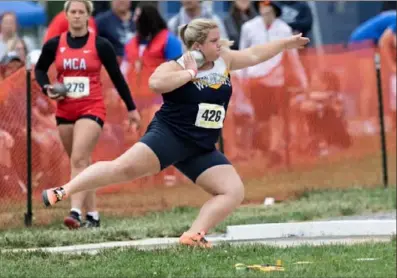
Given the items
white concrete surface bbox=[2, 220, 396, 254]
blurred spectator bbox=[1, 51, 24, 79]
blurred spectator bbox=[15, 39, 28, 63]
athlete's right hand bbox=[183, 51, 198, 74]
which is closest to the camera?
athlete's right hand bbox=[183, 51, 198, 74]

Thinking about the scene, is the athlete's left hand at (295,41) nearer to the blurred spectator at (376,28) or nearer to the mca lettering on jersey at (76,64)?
the mca lettering on jersey at (76,64)

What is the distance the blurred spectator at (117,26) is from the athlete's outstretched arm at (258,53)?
545 centimetres

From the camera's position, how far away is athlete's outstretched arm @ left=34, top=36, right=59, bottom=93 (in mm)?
11273

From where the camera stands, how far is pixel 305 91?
1478cm

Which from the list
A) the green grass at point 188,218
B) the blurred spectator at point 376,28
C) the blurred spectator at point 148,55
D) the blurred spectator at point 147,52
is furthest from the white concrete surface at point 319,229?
the blurred spectator at point 376,28

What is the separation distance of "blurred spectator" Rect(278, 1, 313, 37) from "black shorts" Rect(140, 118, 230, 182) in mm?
7164

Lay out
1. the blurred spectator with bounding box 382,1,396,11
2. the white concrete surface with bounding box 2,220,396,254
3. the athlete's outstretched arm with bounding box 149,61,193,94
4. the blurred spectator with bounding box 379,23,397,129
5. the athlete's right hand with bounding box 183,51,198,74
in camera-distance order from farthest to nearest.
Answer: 1. the blurred spectator with bounding box 382,1,396,11
2. the blurred spectator with bounding box 379,23,397,129
3. the white concrete surface with bounding box 2,220,396,254
4. the athlete's right hand with bounding box 183,51,198,74
5. the athlete's outstretched arm with bounding box 149,61,193,94

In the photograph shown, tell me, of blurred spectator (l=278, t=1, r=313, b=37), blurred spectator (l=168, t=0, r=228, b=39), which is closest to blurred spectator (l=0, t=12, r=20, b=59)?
blurred spectator (l=168, t=0, r=228, b=39)

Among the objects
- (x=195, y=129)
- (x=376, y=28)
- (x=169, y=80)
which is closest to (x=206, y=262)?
(x=195, y=129)

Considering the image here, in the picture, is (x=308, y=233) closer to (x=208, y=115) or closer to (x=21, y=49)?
(x=208, y=115)

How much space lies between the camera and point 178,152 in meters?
9.03

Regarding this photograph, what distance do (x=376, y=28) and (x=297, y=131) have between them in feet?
10.9

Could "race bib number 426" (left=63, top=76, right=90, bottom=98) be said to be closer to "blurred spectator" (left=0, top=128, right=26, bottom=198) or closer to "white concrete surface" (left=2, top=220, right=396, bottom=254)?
"blurred spectator" (left=0, top=128, right=26, bottom=198)

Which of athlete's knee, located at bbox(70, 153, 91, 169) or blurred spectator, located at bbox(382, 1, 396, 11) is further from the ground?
blurred spectator, located at bbox(382, 1, 396, 11)
